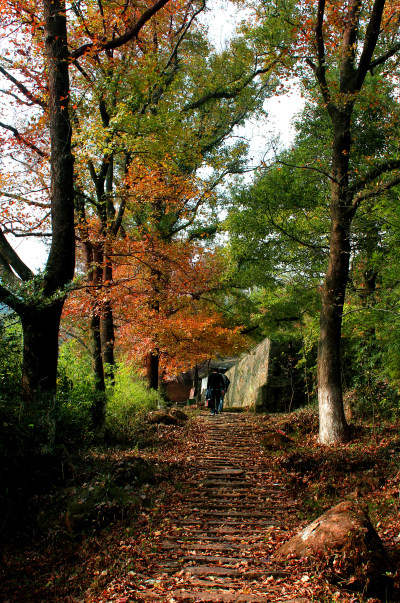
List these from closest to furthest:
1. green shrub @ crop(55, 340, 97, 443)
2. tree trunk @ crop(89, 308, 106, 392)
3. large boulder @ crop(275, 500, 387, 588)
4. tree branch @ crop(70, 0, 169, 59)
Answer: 1. large boulder @ crop(275, 500, 387, 588)
2. tree branch @ crop(70, 0, 169, 59)
3. green shrub @ crop(55, 340, 97, 443)
4. tree trunk @ crop(89, 308, 106, 392)

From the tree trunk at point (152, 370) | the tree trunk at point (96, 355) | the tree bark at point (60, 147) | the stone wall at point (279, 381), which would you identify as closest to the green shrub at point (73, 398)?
the tree trunk at point (96, 355)

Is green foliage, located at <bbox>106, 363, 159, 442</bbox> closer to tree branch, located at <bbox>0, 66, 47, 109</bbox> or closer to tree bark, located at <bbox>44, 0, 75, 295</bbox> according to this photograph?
tree bark, located at <bbox>44, 0, 75, 295</bbox>

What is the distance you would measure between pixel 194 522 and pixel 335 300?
19.7ft

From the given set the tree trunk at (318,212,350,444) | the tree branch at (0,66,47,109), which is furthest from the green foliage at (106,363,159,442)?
the tree branch at (0,66,47,109)

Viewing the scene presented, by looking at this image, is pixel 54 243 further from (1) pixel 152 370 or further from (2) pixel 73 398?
(1) pixel 152 370

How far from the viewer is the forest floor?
13.1 feet

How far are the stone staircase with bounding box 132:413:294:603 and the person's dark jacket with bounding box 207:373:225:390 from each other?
6.34 meters

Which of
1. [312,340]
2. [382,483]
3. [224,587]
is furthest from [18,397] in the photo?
[312,340]

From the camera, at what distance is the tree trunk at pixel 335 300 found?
30.6 ft

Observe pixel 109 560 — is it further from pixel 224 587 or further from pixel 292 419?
pixel 292 419

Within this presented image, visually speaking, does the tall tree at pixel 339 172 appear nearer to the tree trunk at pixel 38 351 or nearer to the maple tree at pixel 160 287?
the maple tree at pixel 160 287

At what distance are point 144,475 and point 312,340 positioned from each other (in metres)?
7.89

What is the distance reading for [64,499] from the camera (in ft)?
18.6

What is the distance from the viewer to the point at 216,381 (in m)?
15.6
